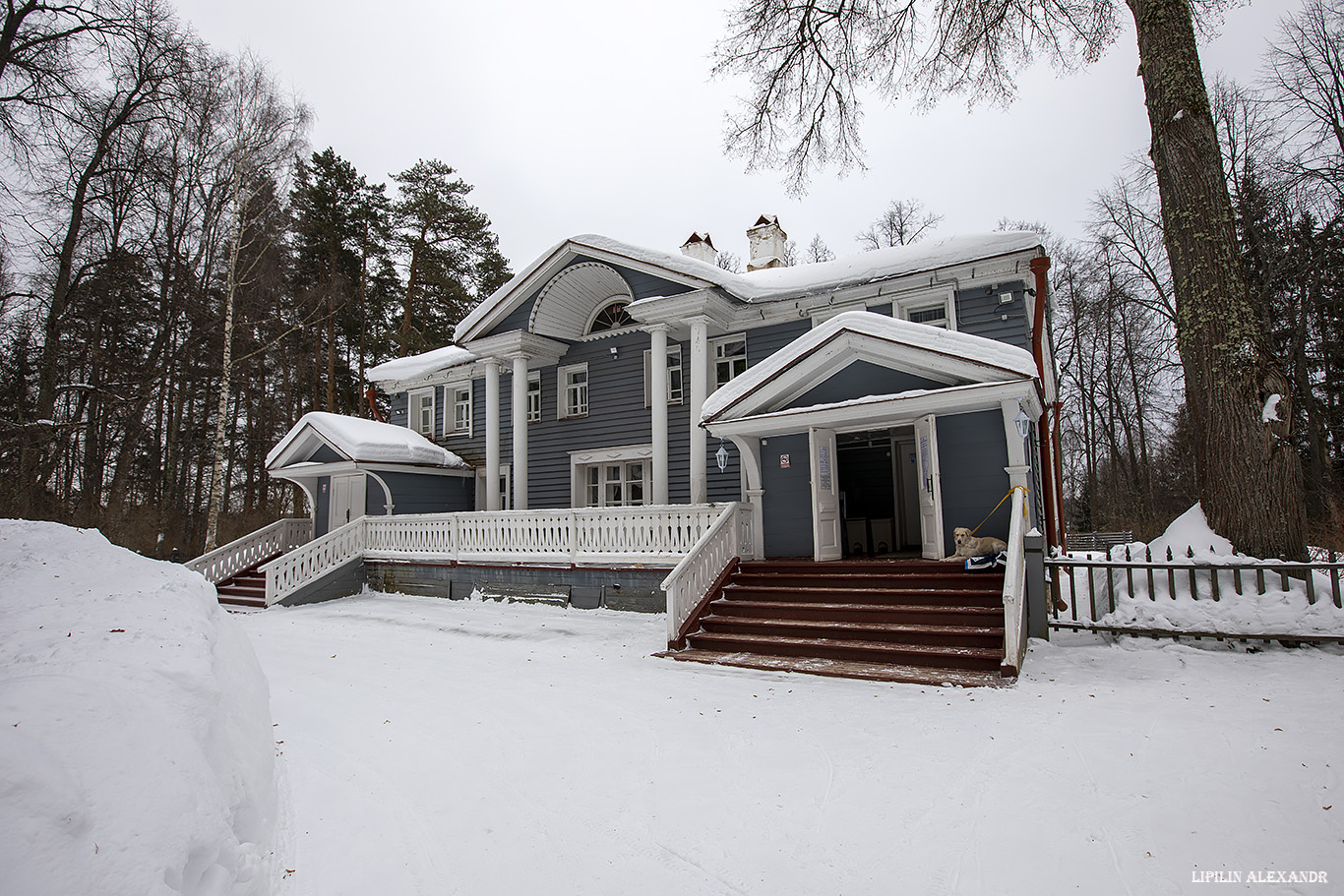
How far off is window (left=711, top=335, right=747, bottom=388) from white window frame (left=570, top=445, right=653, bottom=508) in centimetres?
215

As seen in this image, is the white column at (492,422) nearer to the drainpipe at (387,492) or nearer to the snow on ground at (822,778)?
the drainpipe at (387,492)

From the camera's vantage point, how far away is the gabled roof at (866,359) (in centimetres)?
828

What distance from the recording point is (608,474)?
14.8 m

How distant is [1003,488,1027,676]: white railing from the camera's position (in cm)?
602

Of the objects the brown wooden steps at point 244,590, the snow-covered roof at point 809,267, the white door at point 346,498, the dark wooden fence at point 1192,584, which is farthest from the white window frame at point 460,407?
the dark wooden fence at point 1192,584

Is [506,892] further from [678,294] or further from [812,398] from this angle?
[678,294]

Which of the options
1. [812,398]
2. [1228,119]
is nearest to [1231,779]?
[812,398]

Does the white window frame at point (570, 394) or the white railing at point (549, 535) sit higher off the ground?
the white window frame at point (570, 394)

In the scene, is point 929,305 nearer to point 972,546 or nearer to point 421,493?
point 972,546

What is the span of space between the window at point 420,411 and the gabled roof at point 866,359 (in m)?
10.6

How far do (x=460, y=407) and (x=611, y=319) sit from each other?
555 cm

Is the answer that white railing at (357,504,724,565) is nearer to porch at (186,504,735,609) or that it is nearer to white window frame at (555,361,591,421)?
porch at (186,504,735,609)

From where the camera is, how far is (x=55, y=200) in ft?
44.1

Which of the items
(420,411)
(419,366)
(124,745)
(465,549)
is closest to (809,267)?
(465,549)
